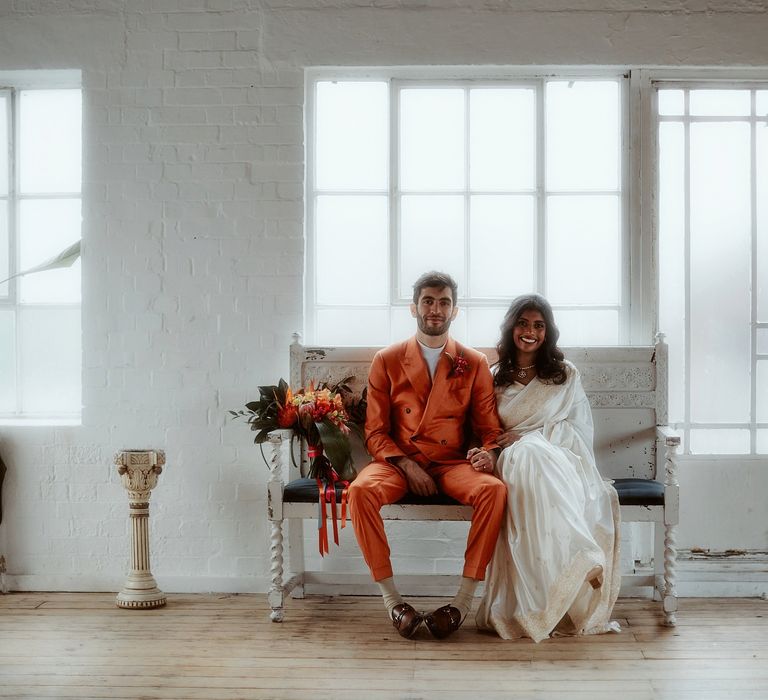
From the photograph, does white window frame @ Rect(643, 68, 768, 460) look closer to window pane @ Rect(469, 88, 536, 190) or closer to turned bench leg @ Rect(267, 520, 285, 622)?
window pane @ Rect(469, 88, 536, 190)

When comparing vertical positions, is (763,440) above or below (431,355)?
below

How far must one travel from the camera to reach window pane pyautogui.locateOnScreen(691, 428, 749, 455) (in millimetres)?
4395

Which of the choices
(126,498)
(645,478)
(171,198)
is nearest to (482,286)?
(645,478)

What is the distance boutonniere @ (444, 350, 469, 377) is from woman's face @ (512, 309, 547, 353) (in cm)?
26

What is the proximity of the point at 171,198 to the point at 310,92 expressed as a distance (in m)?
0.84

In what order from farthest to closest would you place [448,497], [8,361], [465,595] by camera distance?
[8,361]
[448,497]
[465,595]

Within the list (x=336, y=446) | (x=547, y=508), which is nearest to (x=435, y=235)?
(x=336, y=446)

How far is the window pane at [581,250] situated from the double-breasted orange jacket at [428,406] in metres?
0.71

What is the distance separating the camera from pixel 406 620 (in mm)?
3512

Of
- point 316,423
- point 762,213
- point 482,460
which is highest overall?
point 762,213

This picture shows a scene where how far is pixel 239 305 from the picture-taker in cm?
437

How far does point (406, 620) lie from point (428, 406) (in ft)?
2.91

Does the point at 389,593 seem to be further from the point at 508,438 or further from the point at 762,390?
the point at 762,390

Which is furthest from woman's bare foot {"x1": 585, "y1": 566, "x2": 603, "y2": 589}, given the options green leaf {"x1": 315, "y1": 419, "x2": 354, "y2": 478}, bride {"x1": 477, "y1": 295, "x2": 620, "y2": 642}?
green leaf {"x1": 315, "y1": 419, "x2": 354, "y2": 478}
